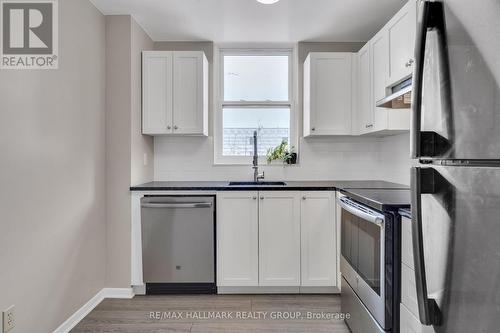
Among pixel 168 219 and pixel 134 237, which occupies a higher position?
pixel 168 219

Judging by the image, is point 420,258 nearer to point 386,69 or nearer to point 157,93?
point 386,69

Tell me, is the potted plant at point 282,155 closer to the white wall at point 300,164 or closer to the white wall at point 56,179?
the white wall at point 300,164

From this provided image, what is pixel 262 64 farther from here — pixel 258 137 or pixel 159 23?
pixel 159 23

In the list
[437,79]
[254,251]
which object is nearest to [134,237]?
[254,251]

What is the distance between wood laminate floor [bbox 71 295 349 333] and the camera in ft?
7.00

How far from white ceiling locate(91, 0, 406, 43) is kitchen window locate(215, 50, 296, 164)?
243mm

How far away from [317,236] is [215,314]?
1.09m

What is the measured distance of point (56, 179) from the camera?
1.96 metres

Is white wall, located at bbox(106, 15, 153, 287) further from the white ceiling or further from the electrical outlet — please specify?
the electrical outlet

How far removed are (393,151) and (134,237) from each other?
2643 millimetres

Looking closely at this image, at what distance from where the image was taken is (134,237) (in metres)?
2.63

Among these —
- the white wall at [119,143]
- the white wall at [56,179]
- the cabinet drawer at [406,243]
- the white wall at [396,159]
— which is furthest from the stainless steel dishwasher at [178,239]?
the white wall at [396,159]
